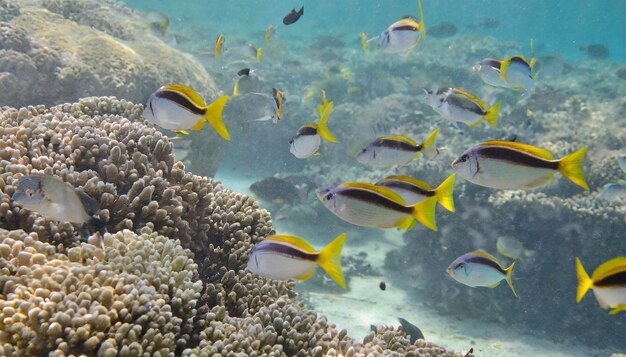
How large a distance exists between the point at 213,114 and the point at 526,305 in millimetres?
9024

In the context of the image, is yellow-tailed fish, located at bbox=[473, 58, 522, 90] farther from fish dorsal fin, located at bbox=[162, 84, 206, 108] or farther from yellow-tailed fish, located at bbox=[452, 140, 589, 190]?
fish dorsal fin, located at bbox=[162, 84, 206, 108]

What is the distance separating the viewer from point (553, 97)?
1504cm

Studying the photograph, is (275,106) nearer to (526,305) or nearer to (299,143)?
(299,143)

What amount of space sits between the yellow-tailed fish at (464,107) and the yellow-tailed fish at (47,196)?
4345mm

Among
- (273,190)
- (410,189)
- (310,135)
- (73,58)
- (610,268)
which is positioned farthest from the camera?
(273,190)

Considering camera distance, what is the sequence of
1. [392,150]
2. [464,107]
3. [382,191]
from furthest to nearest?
[464,107] → [392,150] → [382,191]

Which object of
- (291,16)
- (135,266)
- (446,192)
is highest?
(291,16)

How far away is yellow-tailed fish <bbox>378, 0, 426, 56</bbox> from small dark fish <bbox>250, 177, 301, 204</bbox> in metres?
5.64

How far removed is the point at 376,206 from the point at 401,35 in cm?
413

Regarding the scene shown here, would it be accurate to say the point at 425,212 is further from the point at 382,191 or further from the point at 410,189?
the point at 410,189

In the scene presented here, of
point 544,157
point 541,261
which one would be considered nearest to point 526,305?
point 541,261

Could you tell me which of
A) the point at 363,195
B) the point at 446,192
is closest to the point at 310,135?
the point at 363,195

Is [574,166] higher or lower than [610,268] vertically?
higher

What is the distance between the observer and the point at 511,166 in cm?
305
